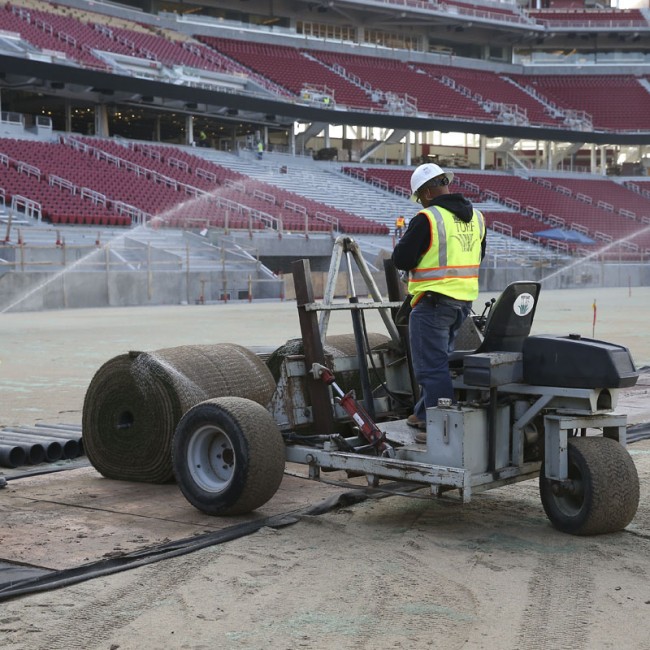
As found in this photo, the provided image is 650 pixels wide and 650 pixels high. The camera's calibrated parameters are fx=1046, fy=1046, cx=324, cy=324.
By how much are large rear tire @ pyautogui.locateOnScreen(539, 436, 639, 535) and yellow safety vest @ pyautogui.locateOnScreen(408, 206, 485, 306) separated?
1.04m

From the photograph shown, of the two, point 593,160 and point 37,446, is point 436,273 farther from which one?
point 593,160

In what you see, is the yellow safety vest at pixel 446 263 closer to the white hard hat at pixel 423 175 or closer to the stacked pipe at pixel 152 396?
the white hard hat at pixel 423 175

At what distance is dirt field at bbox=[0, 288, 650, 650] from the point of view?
13.1 ft

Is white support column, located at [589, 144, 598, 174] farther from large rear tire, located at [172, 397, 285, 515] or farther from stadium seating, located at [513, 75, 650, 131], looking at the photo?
large rear tire, located at [172, 397, 285, 515]

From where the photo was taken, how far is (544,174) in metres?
68.9

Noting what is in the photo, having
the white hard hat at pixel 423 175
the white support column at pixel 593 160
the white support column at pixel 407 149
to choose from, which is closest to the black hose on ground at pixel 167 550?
the white hard hat at pixel 423 175

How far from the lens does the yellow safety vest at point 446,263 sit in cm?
578

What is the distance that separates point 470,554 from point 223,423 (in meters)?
1.60

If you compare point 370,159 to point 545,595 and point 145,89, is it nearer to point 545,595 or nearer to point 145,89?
point 145,89

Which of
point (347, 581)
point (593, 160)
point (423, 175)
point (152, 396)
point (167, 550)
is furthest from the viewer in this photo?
point (593, 160)

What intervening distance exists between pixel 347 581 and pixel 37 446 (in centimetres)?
381

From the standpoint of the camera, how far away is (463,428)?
544 cm

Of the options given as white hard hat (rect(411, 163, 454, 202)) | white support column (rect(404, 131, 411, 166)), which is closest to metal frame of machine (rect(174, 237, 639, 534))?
white hard hat (rect(411, 163, 454, 202))

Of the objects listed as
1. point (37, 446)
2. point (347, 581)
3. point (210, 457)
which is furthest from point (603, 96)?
point (347, 581)
